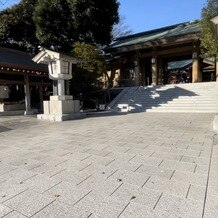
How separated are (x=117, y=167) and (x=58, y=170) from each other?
999 millimetres

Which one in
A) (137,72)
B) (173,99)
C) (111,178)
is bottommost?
(111,178)

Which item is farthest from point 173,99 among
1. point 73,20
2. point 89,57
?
point 73,20

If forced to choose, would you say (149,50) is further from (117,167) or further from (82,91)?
(117,167)

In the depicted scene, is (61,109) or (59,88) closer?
(61,109)

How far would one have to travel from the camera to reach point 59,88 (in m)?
11.9

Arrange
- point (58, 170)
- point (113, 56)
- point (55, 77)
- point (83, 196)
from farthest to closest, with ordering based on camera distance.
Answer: point (113, 56)
point (55, 77)
point (58, 170)
point (83, 196)

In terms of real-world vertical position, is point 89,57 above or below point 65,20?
below

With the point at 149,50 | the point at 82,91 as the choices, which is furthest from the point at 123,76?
the point at 82,91

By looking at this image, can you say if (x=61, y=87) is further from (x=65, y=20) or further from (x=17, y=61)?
(x=65, y=20)

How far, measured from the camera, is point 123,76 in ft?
Answer: 80.3

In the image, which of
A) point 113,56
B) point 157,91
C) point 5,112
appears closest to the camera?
point 5,112

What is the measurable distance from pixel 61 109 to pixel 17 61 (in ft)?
21.9

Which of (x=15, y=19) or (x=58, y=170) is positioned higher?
(x=15, y=19)

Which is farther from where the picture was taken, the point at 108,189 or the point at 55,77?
the point at 55,77
